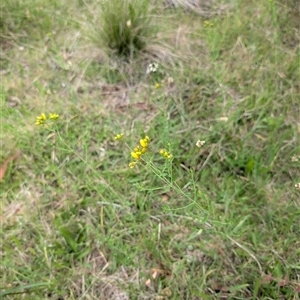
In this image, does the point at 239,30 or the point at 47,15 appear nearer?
the point at 239,30

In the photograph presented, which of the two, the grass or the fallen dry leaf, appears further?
the fallen dry leaf

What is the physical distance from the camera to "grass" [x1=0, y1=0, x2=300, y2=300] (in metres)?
1.63

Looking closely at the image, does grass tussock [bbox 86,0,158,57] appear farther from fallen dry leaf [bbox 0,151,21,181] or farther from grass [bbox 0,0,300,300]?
fallen dry leaf [bbox 0,151,21,181]

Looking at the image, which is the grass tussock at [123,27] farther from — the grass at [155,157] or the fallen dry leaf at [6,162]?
the fallen dry leaf at [6,162]

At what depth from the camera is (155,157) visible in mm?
1896

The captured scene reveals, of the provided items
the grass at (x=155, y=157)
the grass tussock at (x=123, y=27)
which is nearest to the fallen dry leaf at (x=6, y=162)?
the grass at (x=155, y=157)

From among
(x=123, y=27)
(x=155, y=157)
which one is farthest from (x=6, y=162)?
(x=123, y=27)

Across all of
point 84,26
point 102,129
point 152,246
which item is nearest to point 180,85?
point 102,129

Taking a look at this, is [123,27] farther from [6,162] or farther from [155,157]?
[6,162]

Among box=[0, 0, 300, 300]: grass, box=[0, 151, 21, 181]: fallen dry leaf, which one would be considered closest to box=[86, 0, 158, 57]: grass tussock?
box=[0, 0, 300, 300]: grass

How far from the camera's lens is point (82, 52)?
7.55 feet

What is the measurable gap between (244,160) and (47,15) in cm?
134

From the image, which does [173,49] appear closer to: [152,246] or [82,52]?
[82,52]

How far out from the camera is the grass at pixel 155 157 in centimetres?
163
